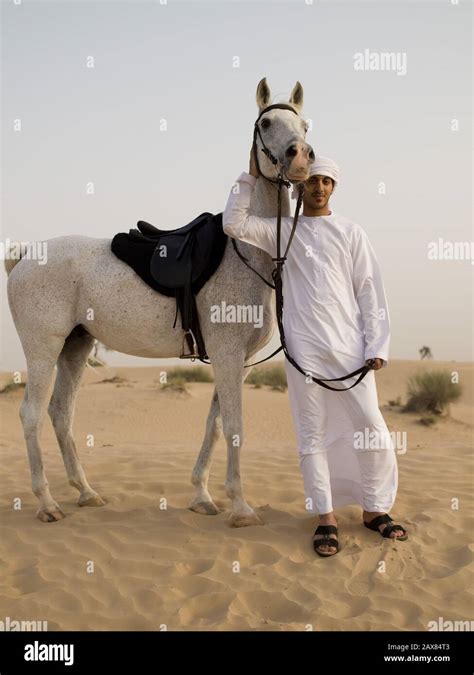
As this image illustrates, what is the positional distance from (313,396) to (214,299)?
114cm

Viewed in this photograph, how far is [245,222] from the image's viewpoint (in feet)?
17.5

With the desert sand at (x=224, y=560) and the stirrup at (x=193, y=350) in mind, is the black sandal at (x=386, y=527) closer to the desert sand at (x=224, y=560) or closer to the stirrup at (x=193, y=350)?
the desert sand at (x=224, y=560)

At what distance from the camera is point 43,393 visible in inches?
247

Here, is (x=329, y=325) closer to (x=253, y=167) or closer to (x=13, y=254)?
(x=253, y=167)

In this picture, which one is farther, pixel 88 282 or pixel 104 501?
pixel 104 501

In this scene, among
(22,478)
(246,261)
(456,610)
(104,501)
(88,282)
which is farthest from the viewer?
(22,478)

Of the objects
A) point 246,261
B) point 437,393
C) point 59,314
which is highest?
point 246,261

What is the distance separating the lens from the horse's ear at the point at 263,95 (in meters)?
5.50

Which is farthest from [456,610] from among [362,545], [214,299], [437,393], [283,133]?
[437,393]

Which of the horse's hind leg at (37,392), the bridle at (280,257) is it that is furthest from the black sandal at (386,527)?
the horse's hind leg at (37,392)

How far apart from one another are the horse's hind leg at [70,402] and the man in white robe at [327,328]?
2.27 m

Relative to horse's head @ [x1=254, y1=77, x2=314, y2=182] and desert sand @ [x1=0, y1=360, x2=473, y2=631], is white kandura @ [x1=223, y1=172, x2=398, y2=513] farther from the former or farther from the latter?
desert sand @ [x1=0, y1=360, x2=473, y2=631]

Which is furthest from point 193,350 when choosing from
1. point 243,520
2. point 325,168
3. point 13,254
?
point 13,254

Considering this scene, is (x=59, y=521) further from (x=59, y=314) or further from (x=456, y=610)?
(x=456, y=610)
